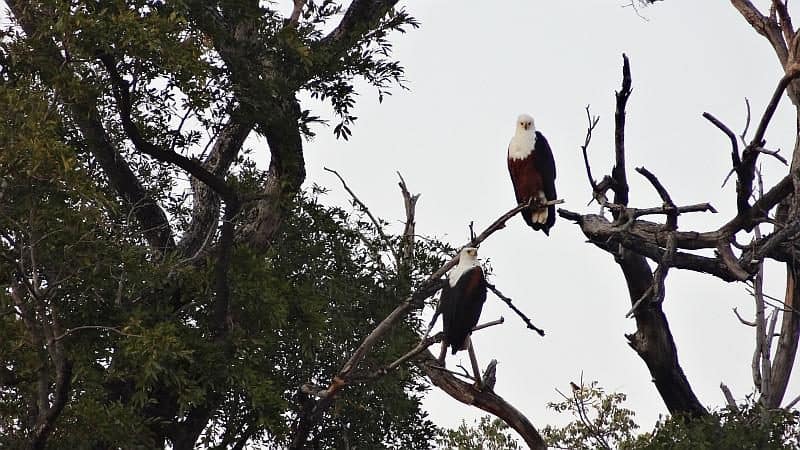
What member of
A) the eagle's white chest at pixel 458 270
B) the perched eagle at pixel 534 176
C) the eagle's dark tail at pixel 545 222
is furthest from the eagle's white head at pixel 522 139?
the eagle's white chest at pixel 458 270

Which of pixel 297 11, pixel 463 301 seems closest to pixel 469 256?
pixel 463 301

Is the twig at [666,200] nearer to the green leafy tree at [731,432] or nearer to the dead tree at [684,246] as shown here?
the dead tree at [684,246]

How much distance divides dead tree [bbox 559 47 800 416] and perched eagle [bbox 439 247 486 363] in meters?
0.71

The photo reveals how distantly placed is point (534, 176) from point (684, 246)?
1584 mm

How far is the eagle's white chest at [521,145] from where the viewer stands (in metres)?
7.10

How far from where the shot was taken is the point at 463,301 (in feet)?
18.9

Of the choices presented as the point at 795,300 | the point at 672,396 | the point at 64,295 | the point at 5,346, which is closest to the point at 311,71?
the point at 64,295

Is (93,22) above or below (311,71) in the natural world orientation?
below

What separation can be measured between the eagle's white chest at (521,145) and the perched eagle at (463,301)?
139cm

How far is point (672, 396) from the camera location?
25.0ft

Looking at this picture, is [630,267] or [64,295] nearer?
[64,295]

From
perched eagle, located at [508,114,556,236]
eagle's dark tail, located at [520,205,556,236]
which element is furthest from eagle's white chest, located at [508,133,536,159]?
eagle's dark tail, located at [520,205,556,236]

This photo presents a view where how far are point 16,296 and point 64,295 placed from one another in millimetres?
654

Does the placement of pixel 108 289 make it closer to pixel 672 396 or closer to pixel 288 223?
pixel 288 223
